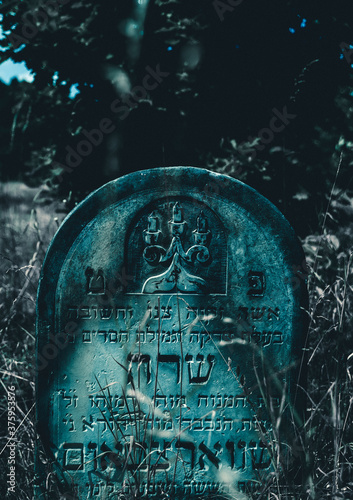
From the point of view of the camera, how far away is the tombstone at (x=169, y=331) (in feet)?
5.76

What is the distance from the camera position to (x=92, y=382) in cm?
178

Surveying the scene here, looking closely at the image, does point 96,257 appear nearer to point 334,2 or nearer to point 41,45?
point 41,45

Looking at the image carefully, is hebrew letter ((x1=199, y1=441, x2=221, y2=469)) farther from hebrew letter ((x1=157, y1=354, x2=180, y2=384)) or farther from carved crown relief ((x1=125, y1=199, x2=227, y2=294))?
carved crown relief ((x1=125, y1=199, x2=227, y2=294))

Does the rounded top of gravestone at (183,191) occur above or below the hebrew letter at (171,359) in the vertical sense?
above

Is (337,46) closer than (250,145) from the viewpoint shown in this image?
Yes

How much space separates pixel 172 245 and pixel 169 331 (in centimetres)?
33

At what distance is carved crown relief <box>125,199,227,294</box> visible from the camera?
179cm

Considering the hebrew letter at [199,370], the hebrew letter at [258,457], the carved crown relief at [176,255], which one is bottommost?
the hebrew letter at [258,457]

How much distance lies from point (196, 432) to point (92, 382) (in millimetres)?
447

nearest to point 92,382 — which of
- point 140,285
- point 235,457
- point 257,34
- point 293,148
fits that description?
point 140,285

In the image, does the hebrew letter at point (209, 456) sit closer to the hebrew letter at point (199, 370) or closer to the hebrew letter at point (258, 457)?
the hebrew letter at point (258, 457)

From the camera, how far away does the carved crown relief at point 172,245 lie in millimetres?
1786

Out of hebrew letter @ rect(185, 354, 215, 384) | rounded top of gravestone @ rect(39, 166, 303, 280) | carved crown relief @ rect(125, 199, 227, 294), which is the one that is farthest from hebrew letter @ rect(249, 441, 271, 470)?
rounded top of gravestone @ rect(39, 166, 303, 280)

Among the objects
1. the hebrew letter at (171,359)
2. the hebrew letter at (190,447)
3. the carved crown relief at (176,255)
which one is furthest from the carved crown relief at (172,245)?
the hebrew letter at (190,447)
